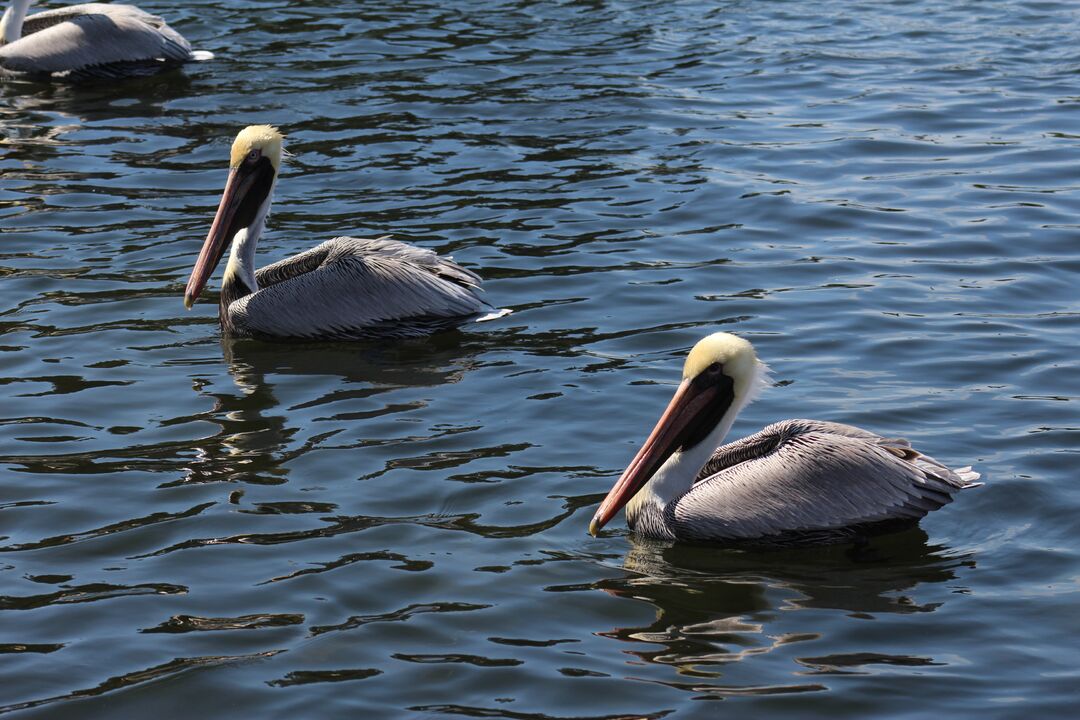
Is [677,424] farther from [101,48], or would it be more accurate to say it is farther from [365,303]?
[101,48]

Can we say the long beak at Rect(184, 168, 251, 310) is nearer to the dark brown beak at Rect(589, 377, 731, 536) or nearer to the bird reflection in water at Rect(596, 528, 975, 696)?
the dark brown beak at Rect(589, 377, 731, 536)

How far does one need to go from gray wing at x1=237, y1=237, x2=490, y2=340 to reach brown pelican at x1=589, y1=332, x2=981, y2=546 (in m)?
2.05

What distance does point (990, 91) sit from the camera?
1133 cm

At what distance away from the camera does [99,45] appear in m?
11.9

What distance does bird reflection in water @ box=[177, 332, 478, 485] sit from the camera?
19.9 ft

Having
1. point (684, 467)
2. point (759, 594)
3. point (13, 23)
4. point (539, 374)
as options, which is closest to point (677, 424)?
point (684, 467)

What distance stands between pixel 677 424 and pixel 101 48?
7.88 meters

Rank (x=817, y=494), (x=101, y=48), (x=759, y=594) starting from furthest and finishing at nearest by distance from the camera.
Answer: (x=101, y=48)
(x=817, y=494)
(x=759, y=594)

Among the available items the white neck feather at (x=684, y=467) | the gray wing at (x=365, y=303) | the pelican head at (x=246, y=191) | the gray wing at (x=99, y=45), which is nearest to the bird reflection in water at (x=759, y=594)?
the white neck feather at (x=684, y=467)

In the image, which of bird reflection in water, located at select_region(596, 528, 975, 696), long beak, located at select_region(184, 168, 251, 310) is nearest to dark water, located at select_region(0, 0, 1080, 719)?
bird reflection in water, located at select_region(596, 528, 975, 696)

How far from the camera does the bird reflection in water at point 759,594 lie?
4.61 m

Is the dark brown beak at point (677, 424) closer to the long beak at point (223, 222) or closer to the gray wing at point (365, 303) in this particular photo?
the gray wing at point (365, 303)

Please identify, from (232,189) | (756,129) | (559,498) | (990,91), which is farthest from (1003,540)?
(990,91)

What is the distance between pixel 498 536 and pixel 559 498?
39 cm
